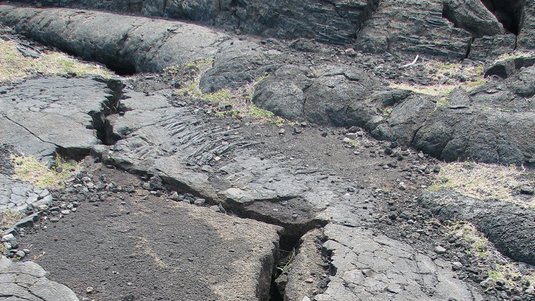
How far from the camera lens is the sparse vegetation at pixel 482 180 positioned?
16.9 ft

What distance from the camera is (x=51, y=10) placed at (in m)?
9.93

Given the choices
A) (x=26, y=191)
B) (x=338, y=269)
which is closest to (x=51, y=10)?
(x=26, y=191)

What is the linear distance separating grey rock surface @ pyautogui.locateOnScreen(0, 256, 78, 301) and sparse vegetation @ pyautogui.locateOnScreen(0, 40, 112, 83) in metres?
3.90

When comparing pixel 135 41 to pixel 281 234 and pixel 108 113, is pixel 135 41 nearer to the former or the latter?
pixel 108 113

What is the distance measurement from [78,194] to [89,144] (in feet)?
3.06

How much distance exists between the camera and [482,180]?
5.39m

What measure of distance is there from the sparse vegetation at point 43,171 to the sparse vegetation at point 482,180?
3156 millimetres

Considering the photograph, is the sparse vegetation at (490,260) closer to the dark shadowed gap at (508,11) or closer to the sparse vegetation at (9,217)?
the sparse vegetation at (9,217)

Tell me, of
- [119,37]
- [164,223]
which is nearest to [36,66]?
[119,37]

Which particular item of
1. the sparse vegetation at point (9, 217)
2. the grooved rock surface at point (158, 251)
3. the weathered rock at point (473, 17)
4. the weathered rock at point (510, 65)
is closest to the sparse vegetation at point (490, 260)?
the grooved rock surface at point (158, 251)

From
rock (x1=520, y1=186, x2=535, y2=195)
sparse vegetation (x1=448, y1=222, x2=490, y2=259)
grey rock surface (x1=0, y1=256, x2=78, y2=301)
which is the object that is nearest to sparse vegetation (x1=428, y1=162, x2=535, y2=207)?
rock (x1=520, y1=186, x2=535, y2=195)

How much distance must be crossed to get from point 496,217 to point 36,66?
5.90m

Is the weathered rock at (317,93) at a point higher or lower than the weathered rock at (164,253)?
higher

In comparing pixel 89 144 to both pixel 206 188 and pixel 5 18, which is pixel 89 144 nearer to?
pixel 206 188
